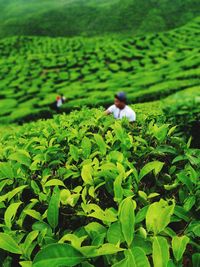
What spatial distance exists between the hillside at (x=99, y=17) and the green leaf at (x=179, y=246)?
3052cm

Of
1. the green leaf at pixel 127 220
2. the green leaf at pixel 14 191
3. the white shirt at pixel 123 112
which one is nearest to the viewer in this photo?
the green leaf at pixel 127 220

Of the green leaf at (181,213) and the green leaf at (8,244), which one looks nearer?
the green leaf at (8,244)

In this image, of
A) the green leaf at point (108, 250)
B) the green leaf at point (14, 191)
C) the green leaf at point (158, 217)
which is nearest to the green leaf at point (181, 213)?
the green leaf at point (158, 217)

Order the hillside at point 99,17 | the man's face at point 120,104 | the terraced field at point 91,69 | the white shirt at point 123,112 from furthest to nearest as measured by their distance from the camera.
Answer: the hillside at point 99,17 → the terraced field at point 91,69 → the man's face at point 120,104 → the white shirt at point 123,112

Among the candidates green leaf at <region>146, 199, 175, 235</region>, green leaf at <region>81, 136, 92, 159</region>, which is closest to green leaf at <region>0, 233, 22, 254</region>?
green leaf at <region>146, 199, 175, 235</region>

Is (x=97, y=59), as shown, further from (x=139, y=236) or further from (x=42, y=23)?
(x=139, y=236)

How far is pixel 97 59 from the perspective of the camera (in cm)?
2211

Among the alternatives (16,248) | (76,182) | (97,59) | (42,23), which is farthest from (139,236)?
(42,23)

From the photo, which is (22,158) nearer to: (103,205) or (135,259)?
(103,205)

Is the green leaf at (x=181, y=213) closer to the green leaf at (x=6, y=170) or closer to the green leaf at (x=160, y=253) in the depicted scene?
the green leaf at (x=160, y=253)

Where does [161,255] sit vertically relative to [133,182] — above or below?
above

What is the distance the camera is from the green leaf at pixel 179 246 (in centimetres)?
122

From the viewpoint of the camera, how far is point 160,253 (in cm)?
111

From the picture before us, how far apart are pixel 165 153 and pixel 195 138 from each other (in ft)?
1.05
